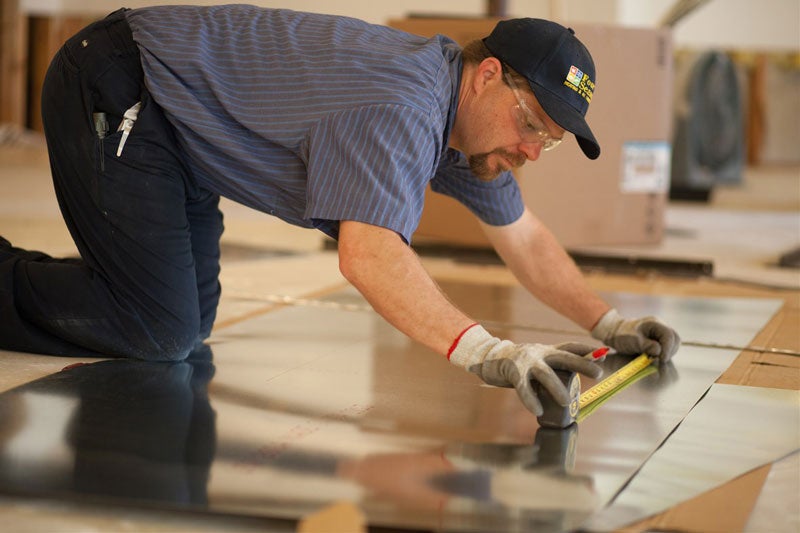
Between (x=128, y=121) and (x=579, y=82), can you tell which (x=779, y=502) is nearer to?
(x=579, y=82)

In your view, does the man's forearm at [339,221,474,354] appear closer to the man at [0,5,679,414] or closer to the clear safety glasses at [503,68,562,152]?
the man at [0,5,679,414]

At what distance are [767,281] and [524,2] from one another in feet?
10.0

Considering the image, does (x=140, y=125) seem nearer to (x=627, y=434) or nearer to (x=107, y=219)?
(x=107, y=219)

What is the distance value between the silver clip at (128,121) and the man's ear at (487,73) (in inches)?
29.1

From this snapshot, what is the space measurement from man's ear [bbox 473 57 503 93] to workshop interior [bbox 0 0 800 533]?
0.64 m

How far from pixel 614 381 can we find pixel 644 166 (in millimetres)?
→ 2335

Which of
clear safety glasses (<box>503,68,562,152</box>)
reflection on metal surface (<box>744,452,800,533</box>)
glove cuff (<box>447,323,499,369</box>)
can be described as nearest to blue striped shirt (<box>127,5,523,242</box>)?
clear safety glasses (<box>503,68,562,152</box>)

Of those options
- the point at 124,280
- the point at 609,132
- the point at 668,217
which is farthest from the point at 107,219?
the point at 668,217

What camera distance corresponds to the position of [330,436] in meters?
1.96

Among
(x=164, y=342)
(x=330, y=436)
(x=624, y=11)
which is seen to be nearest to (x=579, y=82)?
(x=330, y=436)

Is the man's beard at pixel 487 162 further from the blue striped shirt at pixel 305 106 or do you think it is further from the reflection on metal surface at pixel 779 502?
the reflection on metal surface at pixel 779 502

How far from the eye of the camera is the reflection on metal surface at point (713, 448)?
1.69 m

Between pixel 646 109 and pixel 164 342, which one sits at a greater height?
pixel 646 109

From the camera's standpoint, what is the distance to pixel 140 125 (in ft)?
7.72
